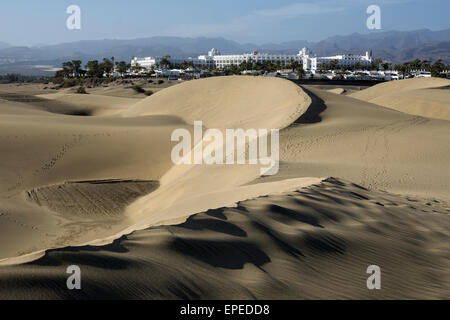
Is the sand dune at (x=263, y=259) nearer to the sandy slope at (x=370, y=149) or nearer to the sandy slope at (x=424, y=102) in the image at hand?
the sandy slope at (x=370, y=149)

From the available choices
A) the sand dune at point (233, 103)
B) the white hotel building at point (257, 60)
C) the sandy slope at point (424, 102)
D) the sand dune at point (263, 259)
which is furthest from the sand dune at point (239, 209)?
the white hotel building at point (257, 60)

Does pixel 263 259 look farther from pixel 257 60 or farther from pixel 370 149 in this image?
pixel 257 60

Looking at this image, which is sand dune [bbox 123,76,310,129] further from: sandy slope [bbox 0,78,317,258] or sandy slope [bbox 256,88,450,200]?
sandy slope [bbox 256,88,450,200]

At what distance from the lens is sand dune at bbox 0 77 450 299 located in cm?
439

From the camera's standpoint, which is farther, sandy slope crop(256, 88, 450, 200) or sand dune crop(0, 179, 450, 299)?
sandy slope crop(256, 88, 450, 200)

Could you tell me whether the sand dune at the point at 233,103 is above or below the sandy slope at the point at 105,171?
above

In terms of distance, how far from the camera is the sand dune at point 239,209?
439cm

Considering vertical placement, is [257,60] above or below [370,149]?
above

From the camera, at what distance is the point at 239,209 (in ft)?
22.4

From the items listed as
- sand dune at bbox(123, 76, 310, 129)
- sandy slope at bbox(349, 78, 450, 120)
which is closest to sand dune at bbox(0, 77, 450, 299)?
sand dune at bbox(123, 76, 310, 129)

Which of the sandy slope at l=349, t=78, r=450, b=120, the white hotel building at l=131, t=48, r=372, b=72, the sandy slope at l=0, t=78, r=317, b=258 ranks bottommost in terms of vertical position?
the sandy slope at l=0, t=78, r=317, b=258

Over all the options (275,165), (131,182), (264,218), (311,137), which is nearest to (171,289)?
(264,218)

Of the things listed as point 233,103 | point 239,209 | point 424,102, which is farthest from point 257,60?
point 239,209
